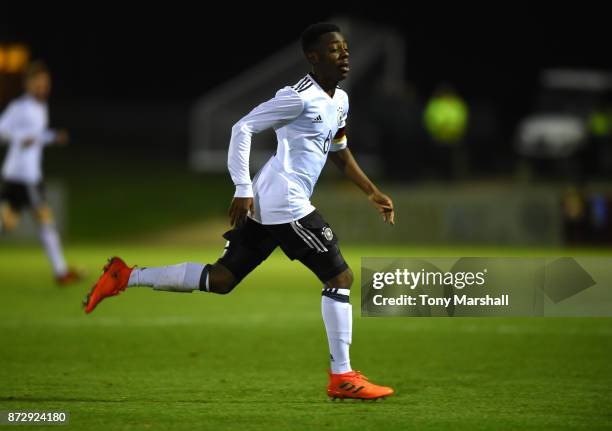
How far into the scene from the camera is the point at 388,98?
2400 centimetres

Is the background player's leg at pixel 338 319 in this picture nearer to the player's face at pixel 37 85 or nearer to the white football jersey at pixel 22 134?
the player's face at pixel 37 85

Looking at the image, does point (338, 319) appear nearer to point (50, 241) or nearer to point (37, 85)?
point (50, 241)

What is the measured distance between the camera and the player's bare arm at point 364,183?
779 centimetres

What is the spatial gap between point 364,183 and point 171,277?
4.59 ft

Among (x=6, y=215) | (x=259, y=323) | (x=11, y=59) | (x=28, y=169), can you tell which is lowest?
(x=259, y=323)

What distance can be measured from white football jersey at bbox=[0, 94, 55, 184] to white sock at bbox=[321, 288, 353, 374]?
25.8ft

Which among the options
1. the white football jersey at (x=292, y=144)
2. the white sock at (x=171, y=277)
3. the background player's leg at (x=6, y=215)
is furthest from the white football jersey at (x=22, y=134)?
the white football jersey at (x=292, y=144)

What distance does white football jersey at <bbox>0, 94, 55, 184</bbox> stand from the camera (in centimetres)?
1438

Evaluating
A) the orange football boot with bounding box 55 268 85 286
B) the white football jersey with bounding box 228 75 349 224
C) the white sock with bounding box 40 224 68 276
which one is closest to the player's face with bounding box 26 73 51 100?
the white sock with bounding box 40 224 68 276

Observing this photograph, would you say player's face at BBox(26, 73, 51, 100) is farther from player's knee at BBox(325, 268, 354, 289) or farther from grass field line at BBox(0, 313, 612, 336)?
player's knee at BBox(325, 268, 354, 289)

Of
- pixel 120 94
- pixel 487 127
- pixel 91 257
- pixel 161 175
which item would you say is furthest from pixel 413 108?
pixel 120 94

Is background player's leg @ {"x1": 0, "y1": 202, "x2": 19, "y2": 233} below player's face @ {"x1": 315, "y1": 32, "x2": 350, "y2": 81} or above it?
above

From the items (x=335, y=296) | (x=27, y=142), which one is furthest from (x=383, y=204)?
(x=27, y=142)

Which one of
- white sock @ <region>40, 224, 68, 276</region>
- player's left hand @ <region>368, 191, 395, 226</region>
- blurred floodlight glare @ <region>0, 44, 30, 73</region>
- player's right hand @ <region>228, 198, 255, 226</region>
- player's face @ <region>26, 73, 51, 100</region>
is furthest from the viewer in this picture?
blurred floodlight glare @ <region>0, 44, 30, 73</region>
